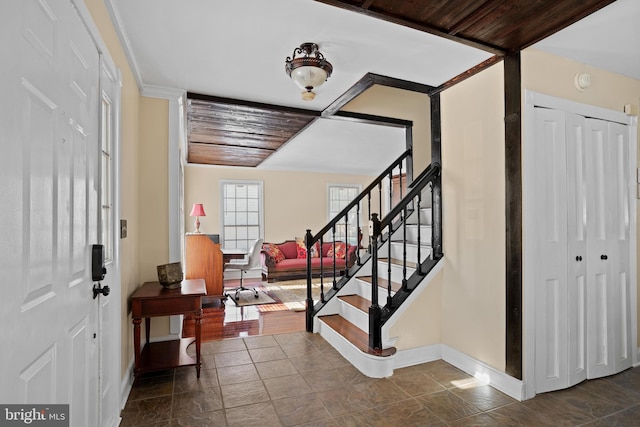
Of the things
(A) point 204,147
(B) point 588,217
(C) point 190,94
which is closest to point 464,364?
(B) point 588,217

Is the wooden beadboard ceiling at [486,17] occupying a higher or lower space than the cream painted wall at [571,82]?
higher

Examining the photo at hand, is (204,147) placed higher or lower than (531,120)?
higher

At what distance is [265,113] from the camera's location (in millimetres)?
3996

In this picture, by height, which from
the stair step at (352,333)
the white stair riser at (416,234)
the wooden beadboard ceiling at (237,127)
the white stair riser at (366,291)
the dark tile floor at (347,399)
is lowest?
the dark tile floor at (347,399)

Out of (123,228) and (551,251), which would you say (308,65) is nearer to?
(123,228)

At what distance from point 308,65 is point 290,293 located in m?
4.18

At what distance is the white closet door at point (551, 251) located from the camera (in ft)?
7.83

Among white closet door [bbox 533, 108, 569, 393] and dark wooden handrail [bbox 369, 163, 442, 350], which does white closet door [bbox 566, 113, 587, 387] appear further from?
dark wooden handrail [bbox 369, 163, 442, 350]

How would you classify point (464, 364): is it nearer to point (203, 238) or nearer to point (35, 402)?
point (35, 402)

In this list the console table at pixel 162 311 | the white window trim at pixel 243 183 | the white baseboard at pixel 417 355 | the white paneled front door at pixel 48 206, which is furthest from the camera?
the white window trim at pixel 243 183

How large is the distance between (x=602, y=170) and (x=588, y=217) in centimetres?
41

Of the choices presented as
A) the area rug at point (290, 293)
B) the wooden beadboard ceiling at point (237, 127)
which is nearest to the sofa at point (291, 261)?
the area rug at point (290, 293)

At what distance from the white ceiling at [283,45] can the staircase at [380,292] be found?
1108mm

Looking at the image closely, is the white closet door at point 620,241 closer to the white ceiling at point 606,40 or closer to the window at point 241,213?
the white ceiling at point 606,40
